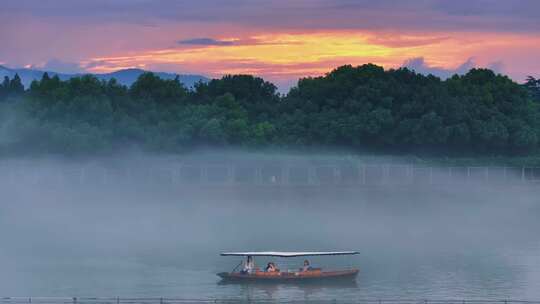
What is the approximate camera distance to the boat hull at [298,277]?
146 metres

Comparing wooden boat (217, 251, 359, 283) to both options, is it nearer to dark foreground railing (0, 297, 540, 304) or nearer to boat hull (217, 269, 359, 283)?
boat hull (217, 269, 359, 283)

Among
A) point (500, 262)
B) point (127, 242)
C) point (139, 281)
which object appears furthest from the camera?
point (127, 242)

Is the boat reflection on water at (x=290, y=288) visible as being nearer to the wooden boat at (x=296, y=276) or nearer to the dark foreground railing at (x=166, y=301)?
the wooden boat at (x=296, y=276)

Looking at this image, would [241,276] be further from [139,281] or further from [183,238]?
[183,238]

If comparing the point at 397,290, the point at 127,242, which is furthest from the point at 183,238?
the point at 397,290

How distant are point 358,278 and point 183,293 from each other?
21.5 meters

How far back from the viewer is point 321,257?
6777 inches

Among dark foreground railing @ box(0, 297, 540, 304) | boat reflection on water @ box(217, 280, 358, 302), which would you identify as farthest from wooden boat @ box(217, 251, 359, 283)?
dark foreground railing @ box(0, 297, 540, 304)

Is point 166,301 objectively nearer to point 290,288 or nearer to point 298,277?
point 290,288

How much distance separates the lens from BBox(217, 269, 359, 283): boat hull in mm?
146250

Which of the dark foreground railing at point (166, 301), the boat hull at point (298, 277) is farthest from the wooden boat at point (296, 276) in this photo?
the dark foreground railing at point (166, 301)

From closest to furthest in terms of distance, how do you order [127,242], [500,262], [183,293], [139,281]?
[183,293] < [139,281] < [500,262] < [127,242]

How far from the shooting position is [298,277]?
146 metres

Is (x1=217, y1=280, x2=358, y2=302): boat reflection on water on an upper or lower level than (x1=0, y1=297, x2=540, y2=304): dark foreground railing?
lower
